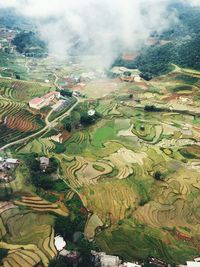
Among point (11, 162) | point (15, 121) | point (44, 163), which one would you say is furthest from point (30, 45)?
point (44, 163)

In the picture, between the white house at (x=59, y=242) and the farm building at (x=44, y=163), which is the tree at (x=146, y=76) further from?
the white house at (x=59, y=242)

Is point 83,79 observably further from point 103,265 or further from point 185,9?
point 185,9

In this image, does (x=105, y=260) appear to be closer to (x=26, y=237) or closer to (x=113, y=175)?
(x=26, y=237)

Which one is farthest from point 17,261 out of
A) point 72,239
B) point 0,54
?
point 0,54

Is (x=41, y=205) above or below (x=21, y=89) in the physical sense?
above

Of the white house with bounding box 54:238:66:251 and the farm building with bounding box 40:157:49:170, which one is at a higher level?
the farm building with bounding box 40:157:49:170

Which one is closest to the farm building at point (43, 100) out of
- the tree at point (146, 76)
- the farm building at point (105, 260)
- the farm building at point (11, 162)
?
the farm building at point (11, 162)

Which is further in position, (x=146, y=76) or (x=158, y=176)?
(x=146, y=76)

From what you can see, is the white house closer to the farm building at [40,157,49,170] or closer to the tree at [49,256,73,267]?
the tree at [49,256,73,267]

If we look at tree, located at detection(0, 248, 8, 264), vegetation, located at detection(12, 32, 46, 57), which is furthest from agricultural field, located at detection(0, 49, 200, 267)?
vegetation, located at detection(12, 32, 46, 57)
